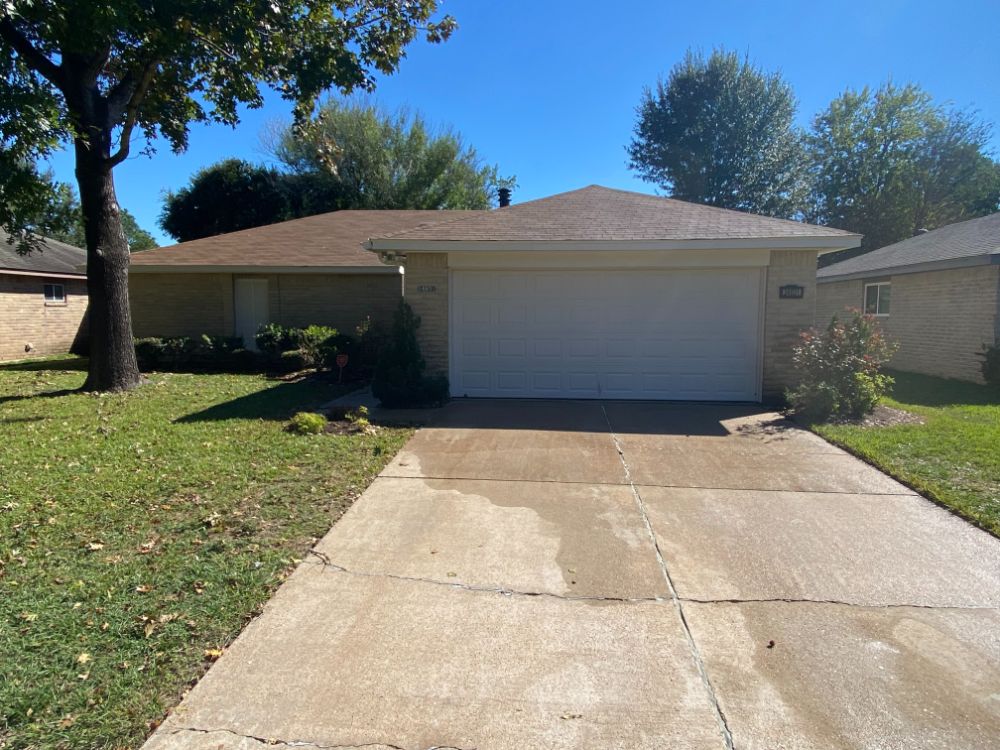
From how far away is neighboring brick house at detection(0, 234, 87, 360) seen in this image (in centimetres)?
1639

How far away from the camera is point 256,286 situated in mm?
15656

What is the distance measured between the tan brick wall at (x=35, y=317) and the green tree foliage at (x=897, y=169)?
36.1m

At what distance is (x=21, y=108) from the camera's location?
8023 mm

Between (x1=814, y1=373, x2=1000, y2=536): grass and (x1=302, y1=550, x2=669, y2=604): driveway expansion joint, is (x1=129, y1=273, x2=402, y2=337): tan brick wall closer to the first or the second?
(x1=814, y1=373, x2=1000, y2=536): grass

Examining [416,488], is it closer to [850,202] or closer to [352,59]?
[352,59]

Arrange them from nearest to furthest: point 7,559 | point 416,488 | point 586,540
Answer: point 7,559 < point 586,540 < point 416,488

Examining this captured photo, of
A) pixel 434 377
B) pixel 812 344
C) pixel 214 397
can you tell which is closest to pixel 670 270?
pixel 812 344

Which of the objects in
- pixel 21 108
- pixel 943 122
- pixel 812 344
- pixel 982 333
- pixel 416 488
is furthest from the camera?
pixel 943 122

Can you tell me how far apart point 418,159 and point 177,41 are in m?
20.0

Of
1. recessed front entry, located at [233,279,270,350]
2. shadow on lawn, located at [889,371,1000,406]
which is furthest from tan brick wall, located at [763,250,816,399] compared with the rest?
recessed front entry, located at [233,279,270,350]

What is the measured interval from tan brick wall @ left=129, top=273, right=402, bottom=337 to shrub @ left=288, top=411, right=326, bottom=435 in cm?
764

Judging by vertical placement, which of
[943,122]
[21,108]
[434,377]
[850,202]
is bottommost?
[434,377]

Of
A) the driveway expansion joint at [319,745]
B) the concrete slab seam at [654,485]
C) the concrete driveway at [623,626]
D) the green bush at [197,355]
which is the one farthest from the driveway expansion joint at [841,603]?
the green bush at [197,355]

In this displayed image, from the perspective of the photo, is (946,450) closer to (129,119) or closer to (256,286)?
(129,119)
